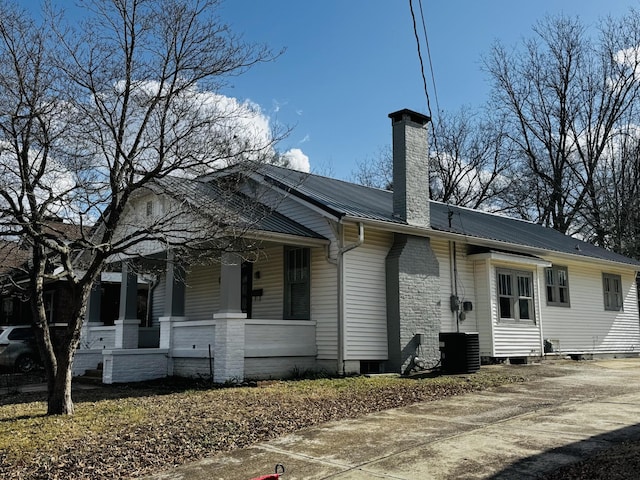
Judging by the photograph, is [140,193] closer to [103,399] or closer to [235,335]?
[235,335]

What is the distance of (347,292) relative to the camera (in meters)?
13.5

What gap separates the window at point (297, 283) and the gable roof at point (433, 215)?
4.95 feet

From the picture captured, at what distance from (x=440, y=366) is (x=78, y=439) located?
929cm

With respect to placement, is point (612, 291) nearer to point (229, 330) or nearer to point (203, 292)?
point (203, 292)

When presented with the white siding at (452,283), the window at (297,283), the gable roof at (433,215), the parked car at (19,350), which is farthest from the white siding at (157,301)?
the white siding at (452,283)

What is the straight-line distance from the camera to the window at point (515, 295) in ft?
55.2

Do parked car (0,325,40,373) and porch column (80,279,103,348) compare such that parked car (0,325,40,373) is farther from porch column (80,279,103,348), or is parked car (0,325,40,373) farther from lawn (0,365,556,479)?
lawn (0,365,556,479)

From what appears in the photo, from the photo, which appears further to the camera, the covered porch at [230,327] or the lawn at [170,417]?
the covered porch at [230,327]

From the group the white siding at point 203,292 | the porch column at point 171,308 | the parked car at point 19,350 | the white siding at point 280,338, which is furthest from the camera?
the parked car at point 19,350

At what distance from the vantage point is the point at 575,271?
2009 cm

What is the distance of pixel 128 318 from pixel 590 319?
48.7ft

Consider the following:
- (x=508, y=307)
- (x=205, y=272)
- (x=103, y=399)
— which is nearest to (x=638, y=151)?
(x=508, y=307)

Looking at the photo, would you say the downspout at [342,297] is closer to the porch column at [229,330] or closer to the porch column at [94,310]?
the porch column at [229,330]

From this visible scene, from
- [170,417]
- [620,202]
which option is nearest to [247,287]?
[170,417]
